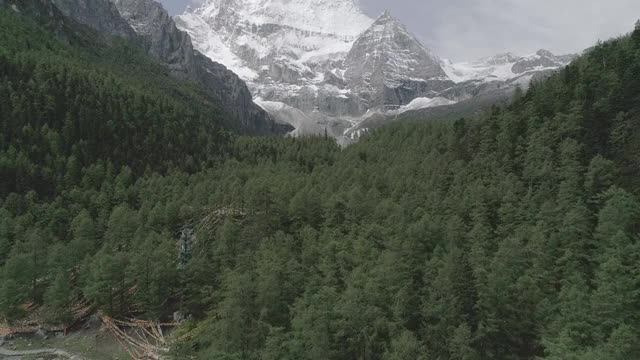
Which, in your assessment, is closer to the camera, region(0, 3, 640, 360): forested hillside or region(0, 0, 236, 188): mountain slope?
region(0, 3, 640, 360): forested hillside

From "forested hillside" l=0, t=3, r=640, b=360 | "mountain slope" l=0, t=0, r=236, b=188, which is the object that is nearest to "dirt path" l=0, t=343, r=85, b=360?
"forested hillside" l=0, t=3, r=640, b=360

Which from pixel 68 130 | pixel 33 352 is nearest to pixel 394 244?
pixel 33 352

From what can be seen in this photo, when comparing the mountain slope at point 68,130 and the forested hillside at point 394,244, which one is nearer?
the forested hillside at point 394,244

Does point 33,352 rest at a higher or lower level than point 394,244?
lower

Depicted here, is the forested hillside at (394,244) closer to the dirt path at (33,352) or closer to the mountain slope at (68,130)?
the mountain slope at (68,130)

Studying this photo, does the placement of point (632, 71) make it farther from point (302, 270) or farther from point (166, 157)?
point (166, 157)

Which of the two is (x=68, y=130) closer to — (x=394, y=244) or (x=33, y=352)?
(x=33, y=352)

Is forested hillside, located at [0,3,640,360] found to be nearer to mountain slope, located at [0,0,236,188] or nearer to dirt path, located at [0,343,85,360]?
mountain slope, located at [0,0,236,188]

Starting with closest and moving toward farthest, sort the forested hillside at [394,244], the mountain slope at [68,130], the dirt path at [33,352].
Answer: the forested hillside at [394,244] < the dirt path at [33,352] < the mountain slope at [68,130]

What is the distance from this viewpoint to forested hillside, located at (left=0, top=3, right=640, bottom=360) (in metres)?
56.5

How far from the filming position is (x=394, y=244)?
231ft

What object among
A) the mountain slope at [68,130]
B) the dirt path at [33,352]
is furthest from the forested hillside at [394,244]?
the dirt path at [33,352]

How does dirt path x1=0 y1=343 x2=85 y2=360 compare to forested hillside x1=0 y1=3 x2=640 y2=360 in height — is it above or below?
below

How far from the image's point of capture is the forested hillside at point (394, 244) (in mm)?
56531
